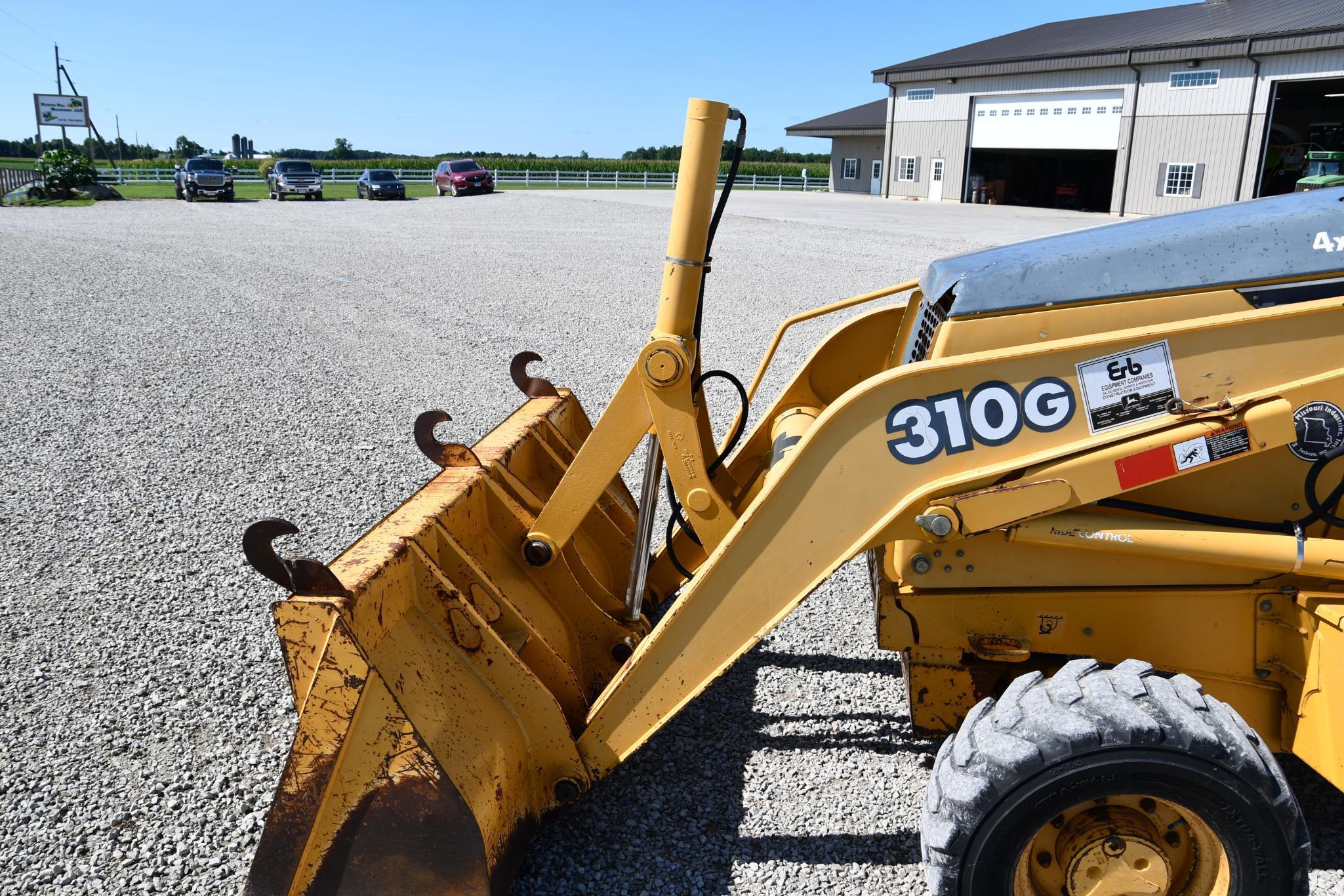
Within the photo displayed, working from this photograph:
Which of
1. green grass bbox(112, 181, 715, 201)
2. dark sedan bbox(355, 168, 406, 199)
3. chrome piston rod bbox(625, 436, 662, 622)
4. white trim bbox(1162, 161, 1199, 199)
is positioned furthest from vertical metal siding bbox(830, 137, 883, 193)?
chrome piston rod bbox(625, 436, 662, 622)

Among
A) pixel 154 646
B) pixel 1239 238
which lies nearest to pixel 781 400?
pixel 1239 238

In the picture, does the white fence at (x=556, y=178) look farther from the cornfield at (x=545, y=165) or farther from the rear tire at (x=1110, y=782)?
the rear tire at (x=1110, y=782)

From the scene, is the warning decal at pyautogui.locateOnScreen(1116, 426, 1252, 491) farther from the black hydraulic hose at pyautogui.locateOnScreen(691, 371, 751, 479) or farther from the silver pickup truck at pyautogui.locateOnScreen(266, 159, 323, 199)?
the silver pickup truck at pyautogui.locateOnScreen(266, 159, 323, 199)

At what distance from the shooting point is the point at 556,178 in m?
53.2

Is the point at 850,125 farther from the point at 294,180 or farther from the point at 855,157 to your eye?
the point at 294,180

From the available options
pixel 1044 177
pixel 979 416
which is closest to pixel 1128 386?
pixel 979 416

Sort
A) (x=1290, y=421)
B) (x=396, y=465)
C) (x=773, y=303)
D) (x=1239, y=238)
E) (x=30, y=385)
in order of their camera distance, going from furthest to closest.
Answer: (x=773, y=303) → (x=30, y=385) → (x=396, y=465) → (x=1239, y=238) → (x=1290, y=421)

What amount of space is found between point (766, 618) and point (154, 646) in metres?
3.02

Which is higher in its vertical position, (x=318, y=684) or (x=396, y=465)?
(x=318, y=684)

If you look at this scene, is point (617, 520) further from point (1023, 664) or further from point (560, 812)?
point (1023, 664)

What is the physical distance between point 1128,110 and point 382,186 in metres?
25.6

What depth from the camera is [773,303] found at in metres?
12.9

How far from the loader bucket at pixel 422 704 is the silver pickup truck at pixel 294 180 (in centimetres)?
3606

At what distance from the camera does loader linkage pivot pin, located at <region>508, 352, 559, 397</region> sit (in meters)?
4.16
